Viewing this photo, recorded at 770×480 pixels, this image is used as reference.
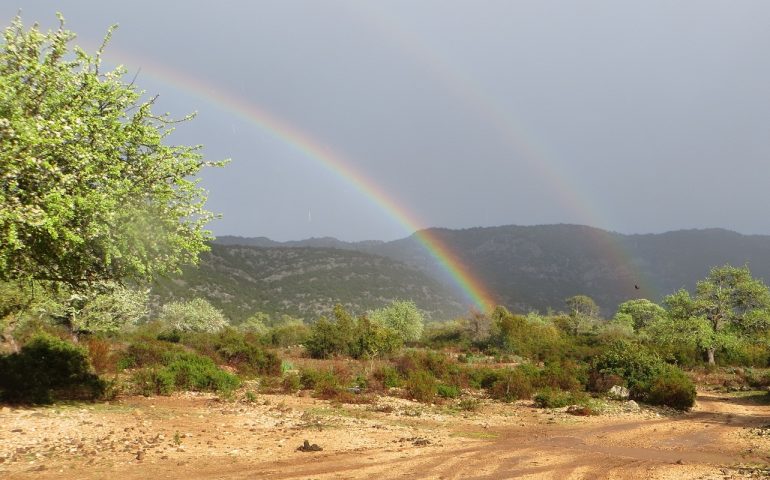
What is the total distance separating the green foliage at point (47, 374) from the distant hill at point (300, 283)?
301 feet

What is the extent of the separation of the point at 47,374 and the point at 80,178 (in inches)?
455

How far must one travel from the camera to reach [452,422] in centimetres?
1827

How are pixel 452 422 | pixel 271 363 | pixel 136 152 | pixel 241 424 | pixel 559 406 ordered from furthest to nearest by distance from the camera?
pixel 271 363 < pixel 559 406 < pixel 452 422 < pixel 241 424 < pixel 136 152

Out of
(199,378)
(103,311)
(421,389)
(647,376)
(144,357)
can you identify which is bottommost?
(421,389)

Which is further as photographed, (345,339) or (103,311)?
(345,339)

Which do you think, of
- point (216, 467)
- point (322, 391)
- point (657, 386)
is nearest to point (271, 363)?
point (322, 391)

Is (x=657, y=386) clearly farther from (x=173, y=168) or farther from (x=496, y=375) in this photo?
(x=173, y=168)

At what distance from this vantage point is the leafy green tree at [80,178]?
8859 millimetres

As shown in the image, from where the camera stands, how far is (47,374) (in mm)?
17547

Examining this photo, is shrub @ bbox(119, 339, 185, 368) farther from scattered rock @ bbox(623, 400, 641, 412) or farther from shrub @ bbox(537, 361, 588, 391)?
scattered rock @ bbox(623, 400, 641, 412)

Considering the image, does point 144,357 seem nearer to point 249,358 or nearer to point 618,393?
point 249,358

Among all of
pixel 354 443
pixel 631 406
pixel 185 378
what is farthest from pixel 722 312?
pixel 185 378

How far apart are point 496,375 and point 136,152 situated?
2278 centimetres

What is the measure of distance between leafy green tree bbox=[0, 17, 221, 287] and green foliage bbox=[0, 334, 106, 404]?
5.83m
